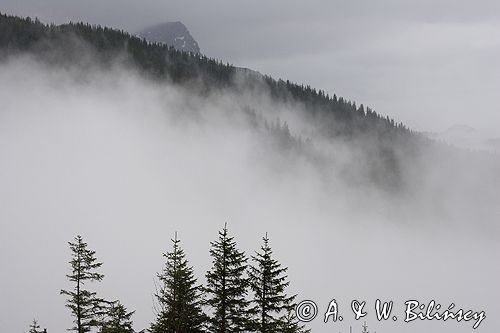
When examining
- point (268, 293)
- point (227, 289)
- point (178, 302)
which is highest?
point (227, 289)

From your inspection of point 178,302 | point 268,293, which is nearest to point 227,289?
point 268,293

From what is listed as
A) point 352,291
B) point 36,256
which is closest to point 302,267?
point 352,291

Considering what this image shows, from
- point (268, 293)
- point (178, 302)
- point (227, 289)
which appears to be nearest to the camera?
point (178, 302)

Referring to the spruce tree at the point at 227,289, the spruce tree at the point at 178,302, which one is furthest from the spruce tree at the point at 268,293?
the spruce tree at the point at 178,302

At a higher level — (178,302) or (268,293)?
(268,293)

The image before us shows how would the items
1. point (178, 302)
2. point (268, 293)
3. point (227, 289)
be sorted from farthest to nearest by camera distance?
point (227, 289) < point (268, 293) < point (178, 302)

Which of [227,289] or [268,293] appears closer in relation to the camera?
[268,293]

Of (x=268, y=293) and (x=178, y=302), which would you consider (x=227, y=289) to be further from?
(x=178, y=302)

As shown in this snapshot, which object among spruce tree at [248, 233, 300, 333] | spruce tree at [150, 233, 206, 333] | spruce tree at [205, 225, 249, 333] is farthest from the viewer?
spruce tree at [205, 225, 249, 333]

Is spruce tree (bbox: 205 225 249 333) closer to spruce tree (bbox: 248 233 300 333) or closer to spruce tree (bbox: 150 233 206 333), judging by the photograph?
→ spruce tree (bbox: 248 233 300 333)

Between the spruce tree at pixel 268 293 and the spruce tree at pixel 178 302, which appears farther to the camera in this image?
the spruce tree at pixel 268 293

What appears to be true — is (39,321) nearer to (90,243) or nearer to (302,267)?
(90,243)

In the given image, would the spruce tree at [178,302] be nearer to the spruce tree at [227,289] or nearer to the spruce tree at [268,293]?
the spruce tree at [227,289]

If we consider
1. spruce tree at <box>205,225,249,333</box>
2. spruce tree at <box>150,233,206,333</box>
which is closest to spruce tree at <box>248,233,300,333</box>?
spruce tree at <box>205,225,249,333</box>
